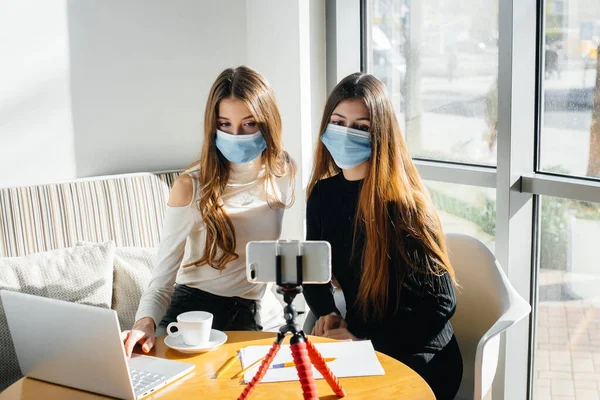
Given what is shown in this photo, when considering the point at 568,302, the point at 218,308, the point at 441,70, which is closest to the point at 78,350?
the point at 218,308

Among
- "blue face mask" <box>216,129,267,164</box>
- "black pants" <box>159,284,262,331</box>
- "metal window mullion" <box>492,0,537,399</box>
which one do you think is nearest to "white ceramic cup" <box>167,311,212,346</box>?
"black pants" <box>159,284,262,331</box>

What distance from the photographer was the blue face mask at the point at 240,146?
200cm

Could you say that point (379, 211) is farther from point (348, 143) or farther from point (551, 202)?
point (551, 202)

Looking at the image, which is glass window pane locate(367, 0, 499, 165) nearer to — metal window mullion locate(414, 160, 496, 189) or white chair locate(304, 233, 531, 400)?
metal window mullion locate(414, 160, 496, 189)

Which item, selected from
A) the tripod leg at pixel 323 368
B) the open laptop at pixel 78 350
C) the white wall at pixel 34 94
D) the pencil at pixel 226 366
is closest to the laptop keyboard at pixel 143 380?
the open laptop at pixel 78 350

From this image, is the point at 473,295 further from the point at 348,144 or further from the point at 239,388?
the point at 239,388

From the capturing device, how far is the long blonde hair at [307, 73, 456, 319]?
1.81m

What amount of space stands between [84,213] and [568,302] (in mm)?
1686

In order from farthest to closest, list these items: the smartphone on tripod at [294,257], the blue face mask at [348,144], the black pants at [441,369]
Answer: the blue face mask at [348,144], the black pants at [441,369], the smartphone on tripod at [294,257]

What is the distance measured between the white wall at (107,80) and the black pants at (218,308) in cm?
79

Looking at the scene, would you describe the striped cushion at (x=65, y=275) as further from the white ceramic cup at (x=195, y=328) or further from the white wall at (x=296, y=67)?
the white wall at (x=296, y=67)

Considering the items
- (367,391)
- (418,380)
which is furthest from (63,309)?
(418,380)

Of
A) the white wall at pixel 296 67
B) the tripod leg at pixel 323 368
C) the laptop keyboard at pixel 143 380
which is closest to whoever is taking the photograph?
the tripod leg at pixel 323 368

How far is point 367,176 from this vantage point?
1865 millimetres
